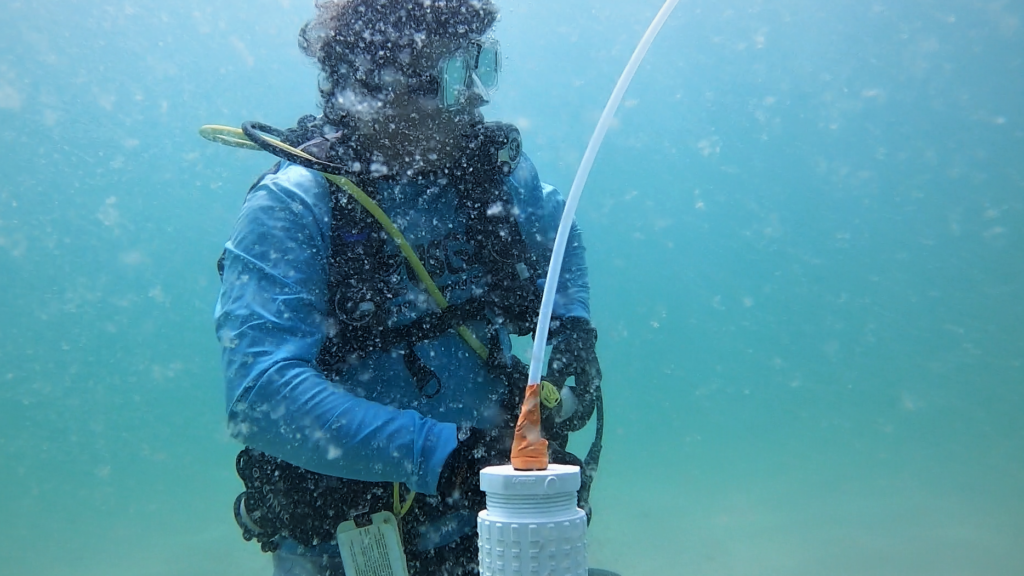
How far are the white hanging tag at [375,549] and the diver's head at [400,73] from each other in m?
1.12

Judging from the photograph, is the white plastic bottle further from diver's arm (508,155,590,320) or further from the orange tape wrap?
diver's arm (508,155,590,320)

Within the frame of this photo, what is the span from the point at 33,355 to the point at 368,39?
65.8 meters

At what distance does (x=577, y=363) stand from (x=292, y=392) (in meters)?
1.04

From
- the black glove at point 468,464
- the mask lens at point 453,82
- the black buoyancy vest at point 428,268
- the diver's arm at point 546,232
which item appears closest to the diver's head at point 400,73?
the mask lens at point 453,82

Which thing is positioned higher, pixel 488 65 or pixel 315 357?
pixel 488 65

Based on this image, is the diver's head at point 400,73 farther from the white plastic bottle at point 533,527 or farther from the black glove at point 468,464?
the white plastic bottle at point 533,527

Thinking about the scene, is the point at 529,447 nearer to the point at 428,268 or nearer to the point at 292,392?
the point at 292,392

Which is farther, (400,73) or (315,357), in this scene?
(400,73)

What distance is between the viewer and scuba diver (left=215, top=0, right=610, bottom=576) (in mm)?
1626

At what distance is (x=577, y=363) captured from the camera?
2311mm

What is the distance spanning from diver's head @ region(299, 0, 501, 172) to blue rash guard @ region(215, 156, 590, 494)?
0.61 feet

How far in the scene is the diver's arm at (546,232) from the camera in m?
2.46

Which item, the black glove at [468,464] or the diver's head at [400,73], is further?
the diver's head at [400,73]

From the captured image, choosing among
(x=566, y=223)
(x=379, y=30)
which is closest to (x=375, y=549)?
(x=566, y=223)
